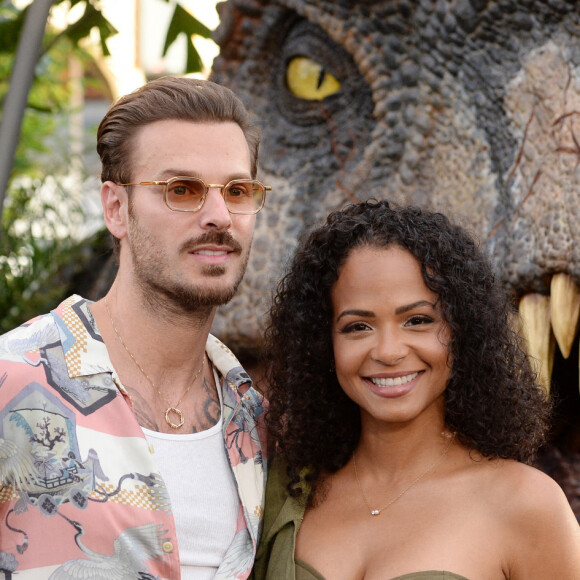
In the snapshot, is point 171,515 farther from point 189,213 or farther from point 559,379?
point 559,379

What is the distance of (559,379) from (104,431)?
1385mm

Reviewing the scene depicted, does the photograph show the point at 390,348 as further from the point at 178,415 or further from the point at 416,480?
the point at 178,415

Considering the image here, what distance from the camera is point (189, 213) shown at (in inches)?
108

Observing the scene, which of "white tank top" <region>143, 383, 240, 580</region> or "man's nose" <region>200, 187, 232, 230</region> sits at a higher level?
"man's nose" <region>200, 187, 232, 230</region>

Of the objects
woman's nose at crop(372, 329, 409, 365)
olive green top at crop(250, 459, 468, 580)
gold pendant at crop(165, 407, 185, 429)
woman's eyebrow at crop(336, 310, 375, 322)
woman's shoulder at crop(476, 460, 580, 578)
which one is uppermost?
woman's eyebrow at crop(336, 310, 375, 322)

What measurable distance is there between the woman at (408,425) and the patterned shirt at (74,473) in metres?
0.31

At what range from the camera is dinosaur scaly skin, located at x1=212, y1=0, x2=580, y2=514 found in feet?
9.51

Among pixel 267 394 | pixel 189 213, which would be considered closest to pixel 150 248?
pixel 189 213

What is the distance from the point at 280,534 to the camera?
2.78m

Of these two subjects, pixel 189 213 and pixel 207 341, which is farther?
pixel 207 341

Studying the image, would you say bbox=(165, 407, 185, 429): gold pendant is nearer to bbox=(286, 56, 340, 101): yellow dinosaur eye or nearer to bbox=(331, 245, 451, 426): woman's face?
bbox=(331, 245, 451, 426): woman's face

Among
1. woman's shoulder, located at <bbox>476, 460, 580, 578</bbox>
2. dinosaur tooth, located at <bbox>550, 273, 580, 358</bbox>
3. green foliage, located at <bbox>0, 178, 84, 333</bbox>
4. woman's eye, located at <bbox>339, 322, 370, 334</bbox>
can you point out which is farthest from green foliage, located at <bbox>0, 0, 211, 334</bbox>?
woman's shoulder, located at <bbox>476, 460, 580, 578</bbox>

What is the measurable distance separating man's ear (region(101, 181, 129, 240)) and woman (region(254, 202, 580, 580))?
1.71 feet

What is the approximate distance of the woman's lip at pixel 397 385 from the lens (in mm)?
2623
